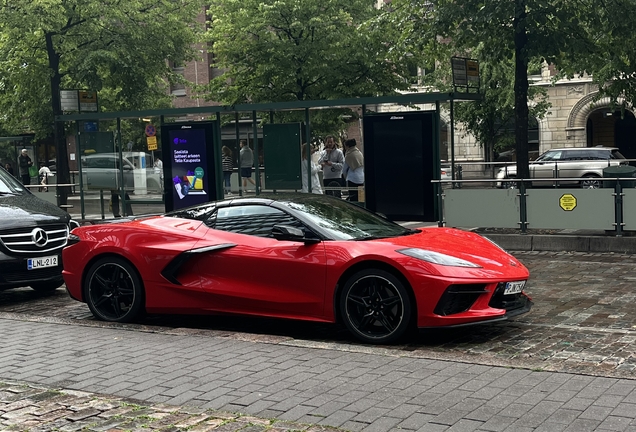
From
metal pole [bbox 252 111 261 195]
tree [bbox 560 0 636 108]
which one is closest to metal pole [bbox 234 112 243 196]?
metal pole [bbox 252 111 261 195]

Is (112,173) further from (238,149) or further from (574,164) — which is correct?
(574,164)

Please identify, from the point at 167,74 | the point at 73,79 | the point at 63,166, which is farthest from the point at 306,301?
the point at 167,74

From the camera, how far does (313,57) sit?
29109 mm

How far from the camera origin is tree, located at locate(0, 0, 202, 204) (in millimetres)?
22094

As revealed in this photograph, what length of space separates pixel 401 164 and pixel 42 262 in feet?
23.8

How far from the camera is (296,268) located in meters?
8.01

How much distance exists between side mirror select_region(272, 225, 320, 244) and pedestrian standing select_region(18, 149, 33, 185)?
23012 mm

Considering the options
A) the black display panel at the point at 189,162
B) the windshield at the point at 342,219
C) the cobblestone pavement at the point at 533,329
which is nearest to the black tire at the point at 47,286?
the cobblestone pavement at the point at 533,329

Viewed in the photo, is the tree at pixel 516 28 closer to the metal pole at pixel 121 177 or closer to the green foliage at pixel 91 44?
the metal pole at pixel 121 177

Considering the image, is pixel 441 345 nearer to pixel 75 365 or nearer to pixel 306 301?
pixel 306 301

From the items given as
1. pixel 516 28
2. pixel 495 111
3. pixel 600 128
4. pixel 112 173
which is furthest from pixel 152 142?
pixel 600 128

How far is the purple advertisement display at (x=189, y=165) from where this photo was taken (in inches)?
706

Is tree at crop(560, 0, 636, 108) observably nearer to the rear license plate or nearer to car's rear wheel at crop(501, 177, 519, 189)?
car's rear wheel at crop(501, 177, 519, 189)

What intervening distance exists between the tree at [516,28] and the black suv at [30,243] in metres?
8.19
